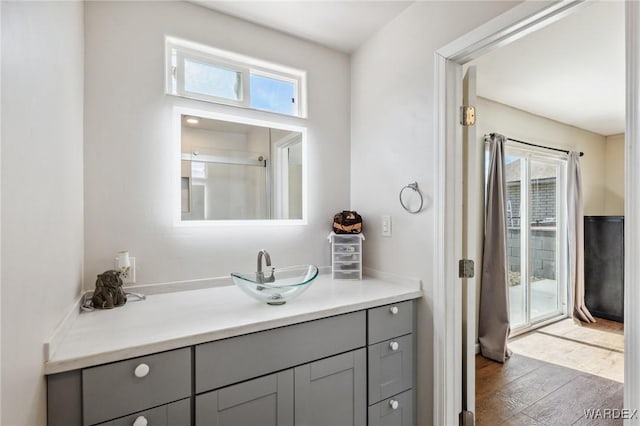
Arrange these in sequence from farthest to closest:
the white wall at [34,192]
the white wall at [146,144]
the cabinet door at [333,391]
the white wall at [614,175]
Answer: the white wall at [614,175], the white wall at [146,144], the cabinet door at [333,391], the white wall at [34,192]

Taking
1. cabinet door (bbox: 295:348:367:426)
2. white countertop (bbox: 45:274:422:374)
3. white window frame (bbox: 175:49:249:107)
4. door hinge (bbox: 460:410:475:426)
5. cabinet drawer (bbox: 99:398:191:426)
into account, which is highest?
white window frame (bbox: 175:49:249:107)

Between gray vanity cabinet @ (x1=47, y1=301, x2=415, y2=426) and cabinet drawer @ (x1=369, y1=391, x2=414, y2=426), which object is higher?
gray vanity cabinet @ (x1=47, y1=301, x2=415, y2=426)

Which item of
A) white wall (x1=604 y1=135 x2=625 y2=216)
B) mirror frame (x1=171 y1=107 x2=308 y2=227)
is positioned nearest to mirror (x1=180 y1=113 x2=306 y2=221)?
mirror frame (x1=171 y1=107 x2=308 y2=227)

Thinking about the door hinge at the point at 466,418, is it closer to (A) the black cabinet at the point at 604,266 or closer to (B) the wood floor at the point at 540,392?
(B) the wood floor at the point at 540,392

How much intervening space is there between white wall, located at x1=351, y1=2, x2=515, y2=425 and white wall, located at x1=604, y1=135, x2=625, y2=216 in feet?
15.0

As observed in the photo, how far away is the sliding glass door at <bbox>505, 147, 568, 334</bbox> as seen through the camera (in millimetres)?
3477

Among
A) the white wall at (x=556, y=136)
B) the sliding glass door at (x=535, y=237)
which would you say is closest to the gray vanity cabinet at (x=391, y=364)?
the white wall at (x=556, y=136)

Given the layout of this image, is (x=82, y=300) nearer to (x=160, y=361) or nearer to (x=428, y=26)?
(x=160, y=361)

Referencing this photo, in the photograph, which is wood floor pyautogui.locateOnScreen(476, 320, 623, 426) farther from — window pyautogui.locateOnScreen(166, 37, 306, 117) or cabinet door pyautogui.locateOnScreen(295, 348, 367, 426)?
window pyautogui.locateOnScreen(166, 37, 306, 117)

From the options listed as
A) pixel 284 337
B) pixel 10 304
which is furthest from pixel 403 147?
pixel 10 304

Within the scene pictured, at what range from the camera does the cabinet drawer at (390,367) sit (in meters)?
1.54

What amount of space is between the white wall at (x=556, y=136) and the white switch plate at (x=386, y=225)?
5.04ft

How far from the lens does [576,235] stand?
397cm

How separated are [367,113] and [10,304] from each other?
1948mm
